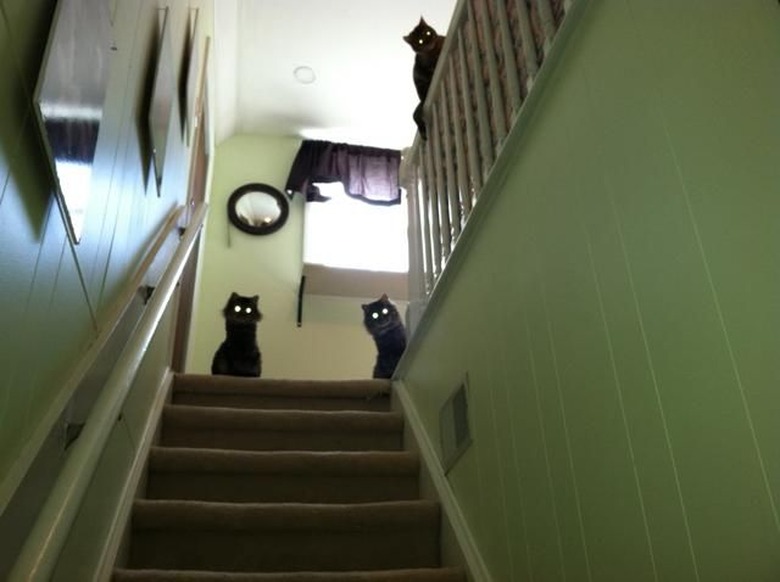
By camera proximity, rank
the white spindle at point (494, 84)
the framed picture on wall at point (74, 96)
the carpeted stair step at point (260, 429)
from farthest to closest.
→ the carpeted stair step at point (260, 429), the white spindle at point (494, 84), the framed picture on wall at point (74, 96)

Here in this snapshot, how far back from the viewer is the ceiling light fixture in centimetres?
505

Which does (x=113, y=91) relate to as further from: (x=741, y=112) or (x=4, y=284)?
(x=741, y=112)

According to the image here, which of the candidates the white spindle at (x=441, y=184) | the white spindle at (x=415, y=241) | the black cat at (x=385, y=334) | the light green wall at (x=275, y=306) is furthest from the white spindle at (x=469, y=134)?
the light green wall at (x=275, y=306)

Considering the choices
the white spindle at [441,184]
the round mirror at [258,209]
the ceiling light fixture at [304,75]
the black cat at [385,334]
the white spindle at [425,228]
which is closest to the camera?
the white spindle at [441,184]

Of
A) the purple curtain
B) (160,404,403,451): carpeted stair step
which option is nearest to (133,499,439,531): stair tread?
(160,404,403,451): carpeted stair step

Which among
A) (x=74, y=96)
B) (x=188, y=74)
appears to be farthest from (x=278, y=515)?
(x=188, y=74)

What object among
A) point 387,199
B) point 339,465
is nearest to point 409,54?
point 387,199

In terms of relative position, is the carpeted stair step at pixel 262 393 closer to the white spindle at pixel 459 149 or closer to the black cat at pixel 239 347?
the black cat at pixel 239 347

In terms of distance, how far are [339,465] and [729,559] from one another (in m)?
1.69

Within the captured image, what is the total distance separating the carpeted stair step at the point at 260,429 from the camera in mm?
2707

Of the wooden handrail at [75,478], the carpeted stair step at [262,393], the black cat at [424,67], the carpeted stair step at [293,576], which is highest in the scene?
the black cat at [424,67]

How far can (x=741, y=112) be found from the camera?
93 cm

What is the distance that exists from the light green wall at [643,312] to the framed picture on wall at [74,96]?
95 cm

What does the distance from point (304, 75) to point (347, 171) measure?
31.5 inches
